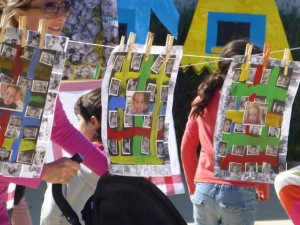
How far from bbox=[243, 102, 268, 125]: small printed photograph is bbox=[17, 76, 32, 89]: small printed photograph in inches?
54.8

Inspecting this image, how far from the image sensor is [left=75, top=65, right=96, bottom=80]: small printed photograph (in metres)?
5.00

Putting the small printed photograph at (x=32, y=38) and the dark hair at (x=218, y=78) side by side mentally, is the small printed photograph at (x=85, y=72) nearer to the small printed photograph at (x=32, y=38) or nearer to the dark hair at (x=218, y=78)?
the dark hair at (x=218, y=78)

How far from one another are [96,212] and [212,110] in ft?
5.98

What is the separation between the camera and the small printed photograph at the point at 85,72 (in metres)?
5.00

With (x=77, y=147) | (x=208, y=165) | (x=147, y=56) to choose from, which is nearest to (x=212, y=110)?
(x=208, y=165)

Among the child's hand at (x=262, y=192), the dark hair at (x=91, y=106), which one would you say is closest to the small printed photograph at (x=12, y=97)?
the dark hair at (x=91, y=106)

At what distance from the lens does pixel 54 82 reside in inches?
138

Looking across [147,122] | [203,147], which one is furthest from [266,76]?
[147,122]

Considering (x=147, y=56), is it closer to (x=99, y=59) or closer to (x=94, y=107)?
(x=94, y=107)

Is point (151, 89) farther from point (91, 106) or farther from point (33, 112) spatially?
point (91, 106)

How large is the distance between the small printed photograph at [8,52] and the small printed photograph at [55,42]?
136 millimetres

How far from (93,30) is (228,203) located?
1.61 m

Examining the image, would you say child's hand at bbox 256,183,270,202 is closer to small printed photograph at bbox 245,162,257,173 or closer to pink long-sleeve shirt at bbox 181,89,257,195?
pink long-sleeve shirt at bbox 181,89,257,195

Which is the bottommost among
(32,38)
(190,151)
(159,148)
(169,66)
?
(190,151)
